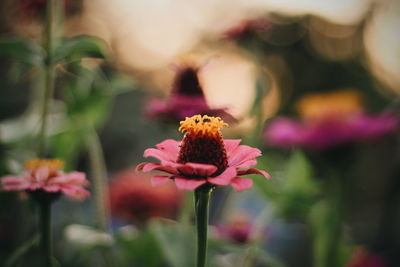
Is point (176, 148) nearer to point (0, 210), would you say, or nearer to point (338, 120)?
point (0, 210)

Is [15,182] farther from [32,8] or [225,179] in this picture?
[32,8]

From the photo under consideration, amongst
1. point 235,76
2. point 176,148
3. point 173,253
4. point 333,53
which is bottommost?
point 173,253

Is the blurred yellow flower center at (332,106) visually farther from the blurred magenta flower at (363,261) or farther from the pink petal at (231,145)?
the pink petal at (231,145)

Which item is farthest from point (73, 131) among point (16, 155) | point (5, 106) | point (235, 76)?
point (5, 106)

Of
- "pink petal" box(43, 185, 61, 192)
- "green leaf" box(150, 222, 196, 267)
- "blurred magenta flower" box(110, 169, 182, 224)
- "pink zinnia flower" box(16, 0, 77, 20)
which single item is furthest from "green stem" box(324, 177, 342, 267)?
"pink zinnia flower" box(16, 0, 77, 20)

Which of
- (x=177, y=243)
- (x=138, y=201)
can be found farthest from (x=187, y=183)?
→ (x=138, y=201)
